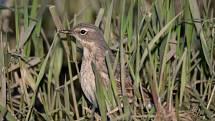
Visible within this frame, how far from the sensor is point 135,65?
266 inches

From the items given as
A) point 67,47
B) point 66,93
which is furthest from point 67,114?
point 67,47

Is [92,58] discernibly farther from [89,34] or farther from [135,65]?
[135,65]

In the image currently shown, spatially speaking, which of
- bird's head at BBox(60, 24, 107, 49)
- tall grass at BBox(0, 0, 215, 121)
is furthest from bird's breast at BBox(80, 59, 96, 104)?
bird's head at BBox(60, 24, 107, 49)

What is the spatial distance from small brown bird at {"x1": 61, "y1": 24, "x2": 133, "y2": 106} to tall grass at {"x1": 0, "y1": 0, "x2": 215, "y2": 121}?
112 mm

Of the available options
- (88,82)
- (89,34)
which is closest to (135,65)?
(88,82)

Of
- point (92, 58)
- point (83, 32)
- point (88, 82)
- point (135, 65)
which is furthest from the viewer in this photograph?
point (83, 32)

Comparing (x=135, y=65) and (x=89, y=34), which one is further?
(x=89, y=34)

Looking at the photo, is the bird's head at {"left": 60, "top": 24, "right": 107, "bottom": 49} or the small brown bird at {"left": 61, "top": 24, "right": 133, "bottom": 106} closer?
the small brown bird at {"left": 61, "top": 24, "right": 133, "bottom": 106}

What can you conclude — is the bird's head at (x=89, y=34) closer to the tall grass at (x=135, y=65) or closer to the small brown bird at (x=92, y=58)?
the small brown bird at (x=92, y=58)

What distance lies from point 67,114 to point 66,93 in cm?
20

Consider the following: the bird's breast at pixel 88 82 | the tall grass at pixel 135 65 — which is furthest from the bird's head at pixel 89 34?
the bird's breast at pixel 88 82

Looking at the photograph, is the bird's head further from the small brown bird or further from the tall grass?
the tall grass

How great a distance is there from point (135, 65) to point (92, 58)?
1.76 ft

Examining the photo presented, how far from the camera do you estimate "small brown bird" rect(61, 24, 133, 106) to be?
687cm
